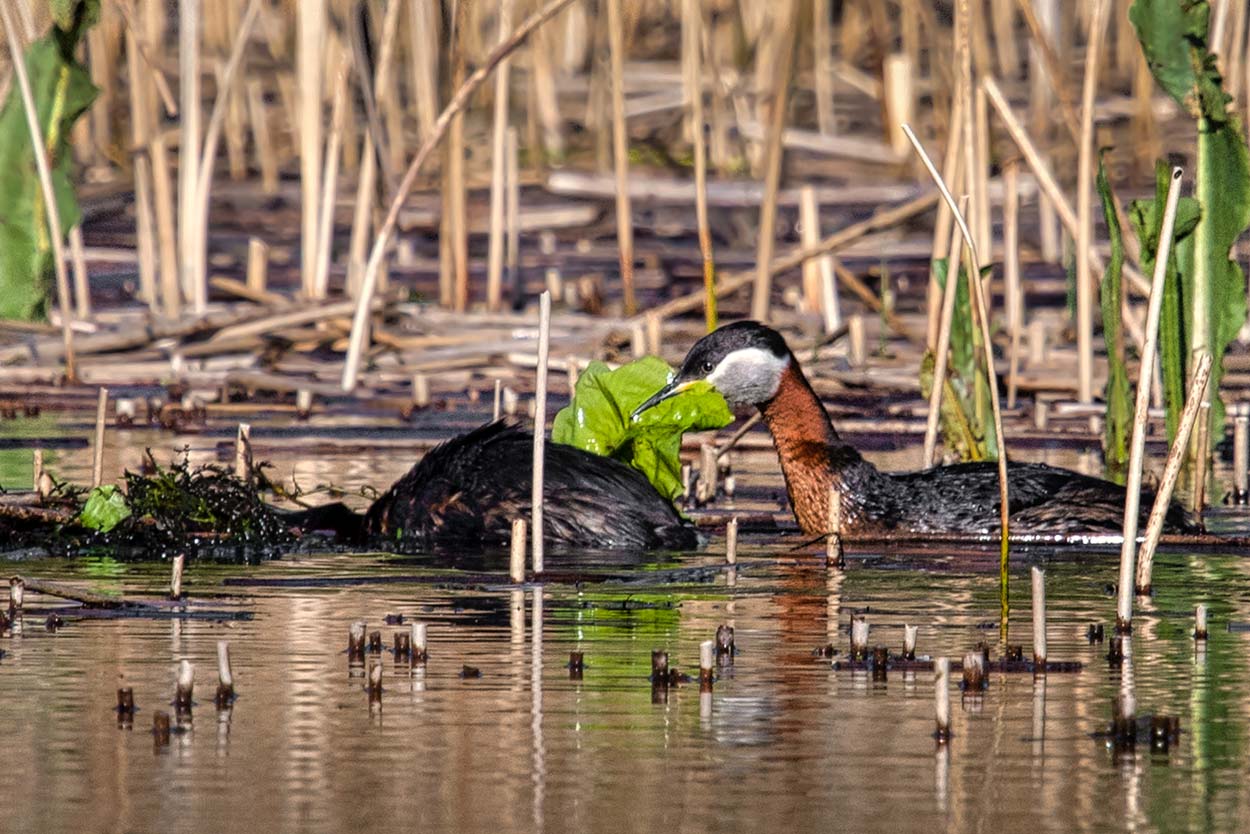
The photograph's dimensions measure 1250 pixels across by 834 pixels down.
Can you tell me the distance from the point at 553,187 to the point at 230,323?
5084mm

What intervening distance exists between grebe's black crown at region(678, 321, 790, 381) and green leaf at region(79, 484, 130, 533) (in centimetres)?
194

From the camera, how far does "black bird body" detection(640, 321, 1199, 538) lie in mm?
7797

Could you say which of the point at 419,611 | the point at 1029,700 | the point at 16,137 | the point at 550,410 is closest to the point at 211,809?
the point at 1029,700

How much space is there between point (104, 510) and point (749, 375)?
87.9 inches

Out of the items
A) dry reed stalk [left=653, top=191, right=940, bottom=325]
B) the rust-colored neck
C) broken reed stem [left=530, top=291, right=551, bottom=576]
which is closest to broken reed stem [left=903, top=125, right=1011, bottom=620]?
broken reed stem [left=530, top=291, right=551, bottom=576]

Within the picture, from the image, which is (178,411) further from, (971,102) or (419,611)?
(419,611)

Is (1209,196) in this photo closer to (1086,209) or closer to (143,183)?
(1086,209)

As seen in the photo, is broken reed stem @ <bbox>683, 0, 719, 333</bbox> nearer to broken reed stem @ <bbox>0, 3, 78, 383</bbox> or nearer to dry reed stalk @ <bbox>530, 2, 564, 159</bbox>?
broken reed stem @ <bbox>0, 3, 78, 383</bbox>

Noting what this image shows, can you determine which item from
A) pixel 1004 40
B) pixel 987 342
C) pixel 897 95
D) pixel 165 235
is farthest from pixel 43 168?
pixel 1004 40

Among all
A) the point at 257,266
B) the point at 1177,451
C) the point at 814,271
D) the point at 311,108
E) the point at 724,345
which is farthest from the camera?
the point at 257,266

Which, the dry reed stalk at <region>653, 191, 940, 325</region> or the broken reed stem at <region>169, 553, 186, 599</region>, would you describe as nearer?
the broken reed stem at <region>169, 553, 186, 599</region>

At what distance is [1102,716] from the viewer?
4.56 meters

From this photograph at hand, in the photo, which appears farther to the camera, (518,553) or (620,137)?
(620,137)

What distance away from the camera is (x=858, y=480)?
8.12 meters
